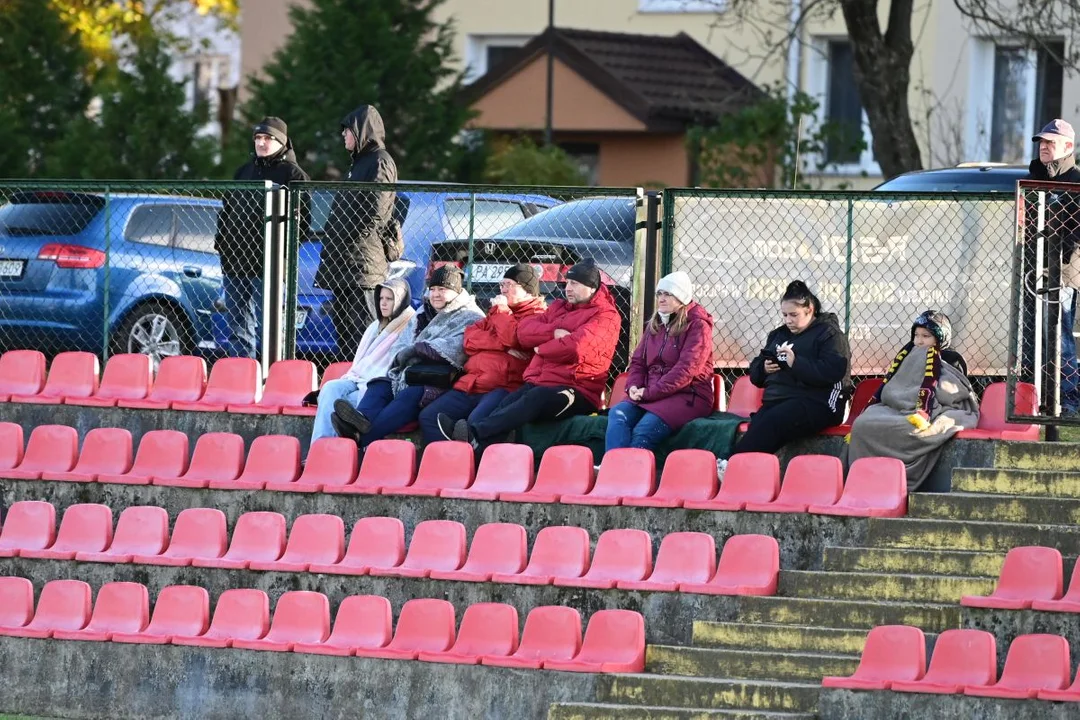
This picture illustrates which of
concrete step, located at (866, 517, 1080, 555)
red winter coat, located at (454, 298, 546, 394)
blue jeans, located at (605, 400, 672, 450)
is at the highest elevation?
red winter coat, located at (454, 298, 546, 394)

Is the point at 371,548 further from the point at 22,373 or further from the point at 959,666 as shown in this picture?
the point at 22,373

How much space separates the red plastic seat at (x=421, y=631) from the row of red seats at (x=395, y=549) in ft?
1.57

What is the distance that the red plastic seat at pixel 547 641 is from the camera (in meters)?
10.1

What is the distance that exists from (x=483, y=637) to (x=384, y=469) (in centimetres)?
189

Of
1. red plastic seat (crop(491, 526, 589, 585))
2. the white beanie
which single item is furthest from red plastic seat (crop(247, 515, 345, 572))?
the white beanie

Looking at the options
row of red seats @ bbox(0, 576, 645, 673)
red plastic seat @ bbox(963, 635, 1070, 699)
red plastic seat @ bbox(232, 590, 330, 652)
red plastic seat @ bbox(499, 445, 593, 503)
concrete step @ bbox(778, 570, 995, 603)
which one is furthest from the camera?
red plastic seat @ bbox(499, 445, 593, 503)

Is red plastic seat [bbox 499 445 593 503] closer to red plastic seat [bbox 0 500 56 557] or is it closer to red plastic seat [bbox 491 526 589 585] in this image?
red plastic seat [bbox 491 526 589 585]

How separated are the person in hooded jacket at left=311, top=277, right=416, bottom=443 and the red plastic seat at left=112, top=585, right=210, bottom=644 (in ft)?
5.85

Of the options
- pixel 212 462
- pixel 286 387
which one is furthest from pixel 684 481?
pixel 286 387

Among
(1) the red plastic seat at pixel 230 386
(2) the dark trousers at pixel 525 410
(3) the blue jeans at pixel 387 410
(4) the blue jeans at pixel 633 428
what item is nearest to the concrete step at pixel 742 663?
(4) the blue jeans at pixel 633 428

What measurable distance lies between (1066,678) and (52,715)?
5.12 meters

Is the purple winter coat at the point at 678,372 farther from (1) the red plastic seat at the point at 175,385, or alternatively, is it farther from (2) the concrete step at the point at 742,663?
(1) the red plastic seat at the point at 175,385

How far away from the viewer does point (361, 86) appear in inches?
964

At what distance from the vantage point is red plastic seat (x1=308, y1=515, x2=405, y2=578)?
1113 centimetres
